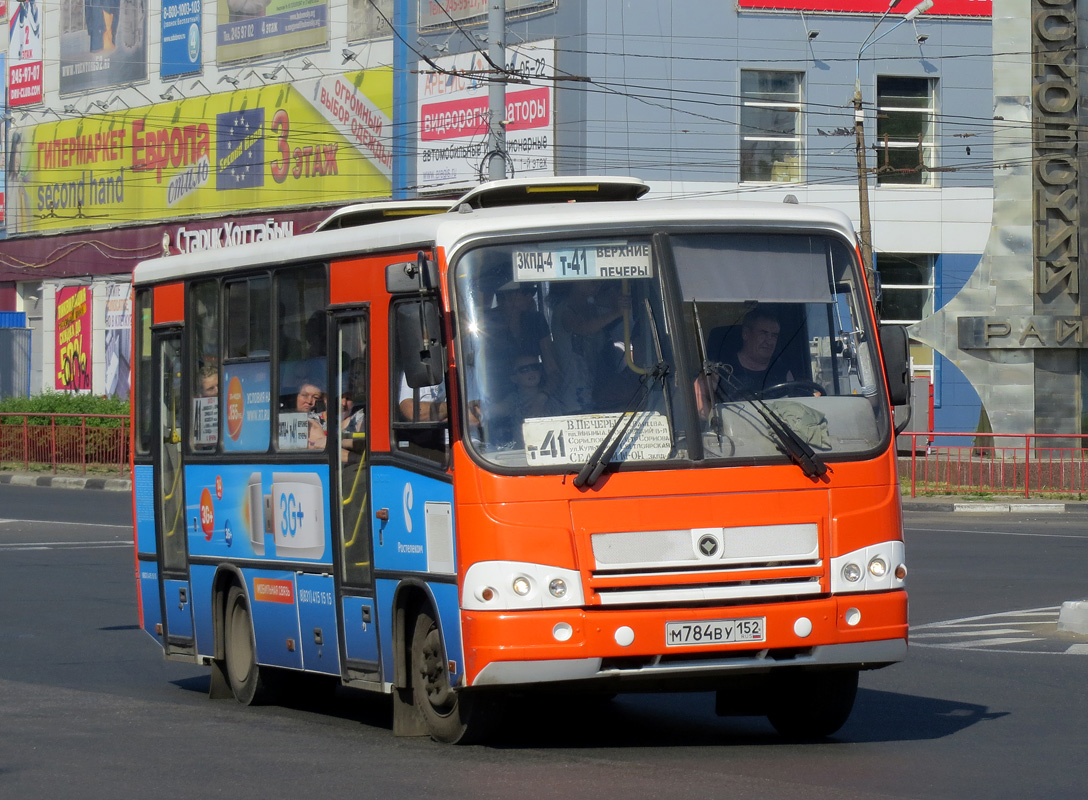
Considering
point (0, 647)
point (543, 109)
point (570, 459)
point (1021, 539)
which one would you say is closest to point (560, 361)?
point (570, 459)

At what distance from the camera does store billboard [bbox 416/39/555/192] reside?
3891 cm

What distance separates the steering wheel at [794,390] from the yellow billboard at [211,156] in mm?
35396

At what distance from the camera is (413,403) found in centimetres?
865

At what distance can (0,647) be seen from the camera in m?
13.2

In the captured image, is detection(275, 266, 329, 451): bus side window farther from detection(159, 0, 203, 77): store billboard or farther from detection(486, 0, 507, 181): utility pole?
detection(159, 0, 203, 77): store billboard

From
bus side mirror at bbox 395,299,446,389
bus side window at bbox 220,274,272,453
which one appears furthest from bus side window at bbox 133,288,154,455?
bus side mirror at bbox 395,299,446,389

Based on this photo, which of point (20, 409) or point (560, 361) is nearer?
point (560, 361)

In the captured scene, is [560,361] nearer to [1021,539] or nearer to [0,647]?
[0,647]

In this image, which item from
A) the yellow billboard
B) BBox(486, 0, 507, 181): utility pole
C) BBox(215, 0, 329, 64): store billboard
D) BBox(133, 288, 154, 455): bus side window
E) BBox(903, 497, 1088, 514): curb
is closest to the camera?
BBox(133, 288, 154, 455): bus side window

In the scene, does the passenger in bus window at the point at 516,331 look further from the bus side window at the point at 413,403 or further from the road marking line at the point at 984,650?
the road marking line at the point at 984,650

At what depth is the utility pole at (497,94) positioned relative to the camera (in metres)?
24.7

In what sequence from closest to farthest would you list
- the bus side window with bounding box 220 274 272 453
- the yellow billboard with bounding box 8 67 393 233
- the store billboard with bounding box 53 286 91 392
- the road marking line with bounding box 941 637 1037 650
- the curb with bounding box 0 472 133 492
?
the bus side window with bounding box 220 274 272 453, the road marking line with bounding box 941 637 1037 650, the curb with bounding box 0 472 133 492, the yellow billboard with bounding box 8 67 393 233, the store billboard with bounding box 53 286 91 392

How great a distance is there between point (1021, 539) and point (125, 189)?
3495 centimetres

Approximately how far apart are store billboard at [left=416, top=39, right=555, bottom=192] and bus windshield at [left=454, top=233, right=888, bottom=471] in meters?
28.8
